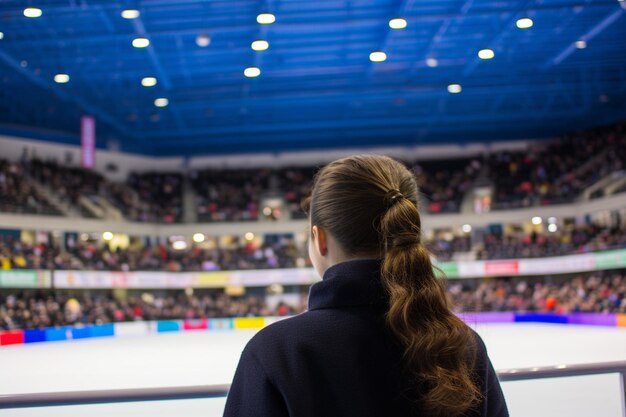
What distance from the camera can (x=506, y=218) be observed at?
1726 inches

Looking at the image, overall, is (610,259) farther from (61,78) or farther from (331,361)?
(331,361)

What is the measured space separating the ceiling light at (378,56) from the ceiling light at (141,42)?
294 inches

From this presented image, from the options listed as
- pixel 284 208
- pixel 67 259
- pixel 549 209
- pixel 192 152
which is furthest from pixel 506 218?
pixel 67 259

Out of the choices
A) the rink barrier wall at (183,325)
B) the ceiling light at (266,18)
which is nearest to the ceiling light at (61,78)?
the rink barrier wall at (183,325)

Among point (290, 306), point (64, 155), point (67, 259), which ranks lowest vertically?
point (290, 306)

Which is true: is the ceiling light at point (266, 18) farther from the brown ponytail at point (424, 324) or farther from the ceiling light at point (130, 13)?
the brown ponytail at point (424, 324)

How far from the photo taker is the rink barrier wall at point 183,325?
27938 millimetres

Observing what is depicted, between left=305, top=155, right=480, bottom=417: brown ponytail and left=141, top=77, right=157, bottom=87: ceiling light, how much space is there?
97.7 ft

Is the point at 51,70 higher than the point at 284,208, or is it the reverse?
the point at 51,70

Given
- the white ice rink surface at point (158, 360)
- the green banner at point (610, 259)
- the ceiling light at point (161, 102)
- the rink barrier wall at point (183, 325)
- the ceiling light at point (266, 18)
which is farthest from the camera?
the ceiling light at point (161, 102)

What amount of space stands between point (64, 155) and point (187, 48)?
16619mm

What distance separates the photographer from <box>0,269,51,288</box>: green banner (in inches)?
1210

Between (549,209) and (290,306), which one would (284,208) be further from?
(549,209)

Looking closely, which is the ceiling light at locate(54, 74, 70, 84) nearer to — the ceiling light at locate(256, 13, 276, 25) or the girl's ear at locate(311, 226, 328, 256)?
the ceiling light at locate(256, 13, 276, 25)
